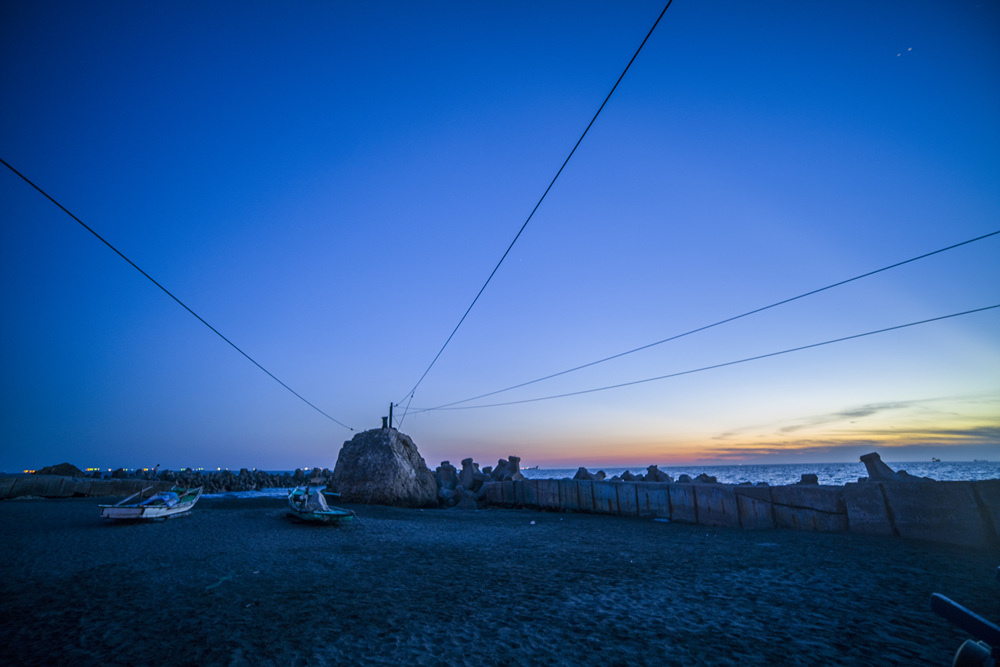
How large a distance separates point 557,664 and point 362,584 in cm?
467

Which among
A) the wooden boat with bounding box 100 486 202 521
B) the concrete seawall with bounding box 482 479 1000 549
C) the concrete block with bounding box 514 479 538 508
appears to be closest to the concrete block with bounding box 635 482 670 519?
the concrete seawall with bounding box 482 479 1000 549

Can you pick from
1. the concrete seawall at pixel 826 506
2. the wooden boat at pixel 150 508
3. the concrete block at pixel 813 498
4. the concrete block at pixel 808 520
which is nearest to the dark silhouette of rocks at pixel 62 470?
the wooden boat at pixel 150 508

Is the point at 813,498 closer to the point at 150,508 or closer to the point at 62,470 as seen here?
the point at 150,508

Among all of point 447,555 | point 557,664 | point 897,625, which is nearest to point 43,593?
point 447,555

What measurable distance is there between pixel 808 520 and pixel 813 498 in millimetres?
731

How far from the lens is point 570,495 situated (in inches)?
810

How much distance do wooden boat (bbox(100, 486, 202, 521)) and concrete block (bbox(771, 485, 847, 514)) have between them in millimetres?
22804

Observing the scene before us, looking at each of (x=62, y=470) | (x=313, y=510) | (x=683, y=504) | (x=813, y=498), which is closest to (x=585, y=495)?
(x=683, y=504)

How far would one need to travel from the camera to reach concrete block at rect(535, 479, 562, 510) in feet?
69.8

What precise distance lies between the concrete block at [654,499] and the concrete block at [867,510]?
6.00m

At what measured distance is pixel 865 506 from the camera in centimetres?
1126

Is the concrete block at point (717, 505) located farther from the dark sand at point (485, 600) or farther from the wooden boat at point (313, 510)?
the wooden boat at point (313, 510)

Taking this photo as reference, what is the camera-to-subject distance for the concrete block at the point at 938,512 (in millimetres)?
9258

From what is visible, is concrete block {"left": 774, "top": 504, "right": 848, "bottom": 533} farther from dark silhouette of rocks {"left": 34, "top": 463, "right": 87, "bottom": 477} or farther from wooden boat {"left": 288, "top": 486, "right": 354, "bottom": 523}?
dark silhouette of rocks {"left": 34, "top": 463, "right": 87, "bottom": 477}
